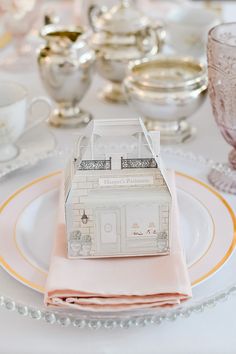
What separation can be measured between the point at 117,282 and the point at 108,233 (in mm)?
49

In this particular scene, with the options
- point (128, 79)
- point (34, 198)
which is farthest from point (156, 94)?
point (34, 198)

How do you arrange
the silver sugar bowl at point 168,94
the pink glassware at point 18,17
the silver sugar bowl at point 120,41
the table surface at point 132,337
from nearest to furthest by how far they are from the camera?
the table surface at point 132,337 < the silver sugar bowl at point 168,94 < the silver sugar bowl at point 120,41 < the pink glassware at point 18,17

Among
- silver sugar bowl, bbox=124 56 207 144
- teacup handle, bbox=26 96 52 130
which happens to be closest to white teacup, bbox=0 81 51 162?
teacup handle, bbox=26 96 52 130

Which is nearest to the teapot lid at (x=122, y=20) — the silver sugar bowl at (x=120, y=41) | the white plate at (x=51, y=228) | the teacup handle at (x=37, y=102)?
the silver sugar bowl at (x=120, y=41)

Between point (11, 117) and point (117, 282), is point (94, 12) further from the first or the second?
point (117, 282)

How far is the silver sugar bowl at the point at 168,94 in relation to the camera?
73 cm

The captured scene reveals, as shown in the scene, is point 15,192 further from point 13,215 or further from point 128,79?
point 128,79

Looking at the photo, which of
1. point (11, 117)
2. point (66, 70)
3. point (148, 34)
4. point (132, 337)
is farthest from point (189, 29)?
point (132, 337)

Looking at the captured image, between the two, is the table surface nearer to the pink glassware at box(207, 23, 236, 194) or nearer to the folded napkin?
the folded napkin

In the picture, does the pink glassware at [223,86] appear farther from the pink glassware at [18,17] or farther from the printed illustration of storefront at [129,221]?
the pink glassware at [18,17]

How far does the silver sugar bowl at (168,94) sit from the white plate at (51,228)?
0.41ft

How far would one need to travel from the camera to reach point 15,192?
1.99 ft

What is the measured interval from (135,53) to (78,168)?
0.41 meters

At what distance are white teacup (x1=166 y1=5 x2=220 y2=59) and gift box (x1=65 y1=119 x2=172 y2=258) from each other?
0.48 meters
